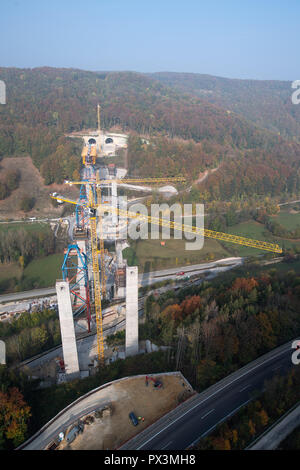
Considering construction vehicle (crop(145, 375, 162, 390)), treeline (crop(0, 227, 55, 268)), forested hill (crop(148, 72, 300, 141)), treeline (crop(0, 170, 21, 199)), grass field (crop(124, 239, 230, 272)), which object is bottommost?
construction vehicle (crop(145, 375, 162, 390))

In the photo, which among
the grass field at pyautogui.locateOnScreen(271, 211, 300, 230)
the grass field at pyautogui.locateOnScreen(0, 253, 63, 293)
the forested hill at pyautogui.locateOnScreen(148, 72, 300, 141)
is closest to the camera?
the grass field at pyautogui.locateOnScreen(0, 253, 63, 293)

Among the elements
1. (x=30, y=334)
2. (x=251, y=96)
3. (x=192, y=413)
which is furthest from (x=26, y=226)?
(x=251, y=96)

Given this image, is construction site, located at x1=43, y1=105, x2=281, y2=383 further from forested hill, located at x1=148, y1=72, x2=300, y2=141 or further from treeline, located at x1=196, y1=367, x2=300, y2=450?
forested hill, located at x1=148, y1=72, x2=300, y2=141

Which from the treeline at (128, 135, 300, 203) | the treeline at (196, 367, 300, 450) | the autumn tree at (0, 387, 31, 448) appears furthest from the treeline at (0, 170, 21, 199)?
the treeline at (196, 367, 300, 450)

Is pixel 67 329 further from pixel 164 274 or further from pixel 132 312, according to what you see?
pixel 164 274

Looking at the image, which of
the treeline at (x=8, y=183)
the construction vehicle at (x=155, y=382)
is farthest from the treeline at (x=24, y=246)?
the construction vehicle at (x=155, y=382)

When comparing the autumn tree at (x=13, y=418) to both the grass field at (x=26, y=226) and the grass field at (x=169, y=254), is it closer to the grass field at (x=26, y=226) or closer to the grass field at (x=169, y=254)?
the grass field at (x=169, y=254)
